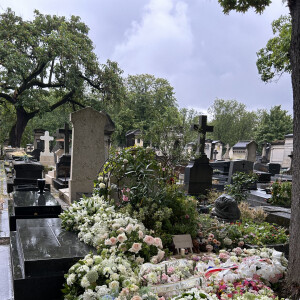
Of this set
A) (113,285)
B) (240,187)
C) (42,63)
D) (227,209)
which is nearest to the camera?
(113,285)

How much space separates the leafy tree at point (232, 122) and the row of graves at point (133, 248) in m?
41.6

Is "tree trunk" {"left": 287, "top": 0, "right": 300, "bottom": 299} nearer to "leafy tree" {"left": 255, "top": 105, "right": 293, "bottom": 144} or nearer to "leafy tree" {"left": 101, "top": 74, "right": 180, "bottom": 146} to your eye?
"leafy tree" {"left": 101, "top": 74, "right": 180, "bottom": 146}

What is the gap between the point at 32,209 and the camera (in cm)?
533

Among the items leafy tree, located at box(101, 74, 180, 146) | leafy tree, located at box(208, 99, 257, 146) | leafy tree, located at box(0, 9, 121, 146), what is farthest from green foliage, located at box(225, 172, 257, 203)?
leafy tree, located at box(208, 99, 257, 146)

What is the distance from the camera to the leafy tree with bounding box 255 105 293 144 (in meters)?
37.8

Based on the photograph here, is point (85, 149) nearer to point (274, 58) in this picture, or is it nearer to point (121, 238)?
point (121, 238)

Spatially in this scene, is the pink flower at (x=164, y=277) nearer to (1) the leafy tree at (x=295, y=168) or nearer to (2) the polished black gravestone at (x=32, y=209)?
(1) the leafy tree at (x=295, y=168)

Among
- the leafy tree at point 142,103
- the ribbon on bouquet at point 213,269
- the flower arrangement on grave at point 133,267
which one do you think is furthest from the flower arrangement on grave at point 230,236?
the leafy tree at point 142,103

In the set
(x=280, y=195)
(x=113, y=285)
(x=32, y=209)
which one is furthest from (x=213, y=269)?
(x=280, y=195)

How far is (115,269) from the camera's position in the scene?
107 inches

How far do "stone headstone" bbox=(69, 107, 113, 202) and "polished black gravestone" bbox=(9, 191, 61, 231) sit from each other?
1.85m

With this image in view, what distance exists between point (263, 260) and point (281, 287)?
0.33 metres

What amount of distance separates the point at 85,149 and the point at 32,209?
2.78 m

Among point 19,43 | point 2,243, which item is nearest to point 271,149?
point 19,43
